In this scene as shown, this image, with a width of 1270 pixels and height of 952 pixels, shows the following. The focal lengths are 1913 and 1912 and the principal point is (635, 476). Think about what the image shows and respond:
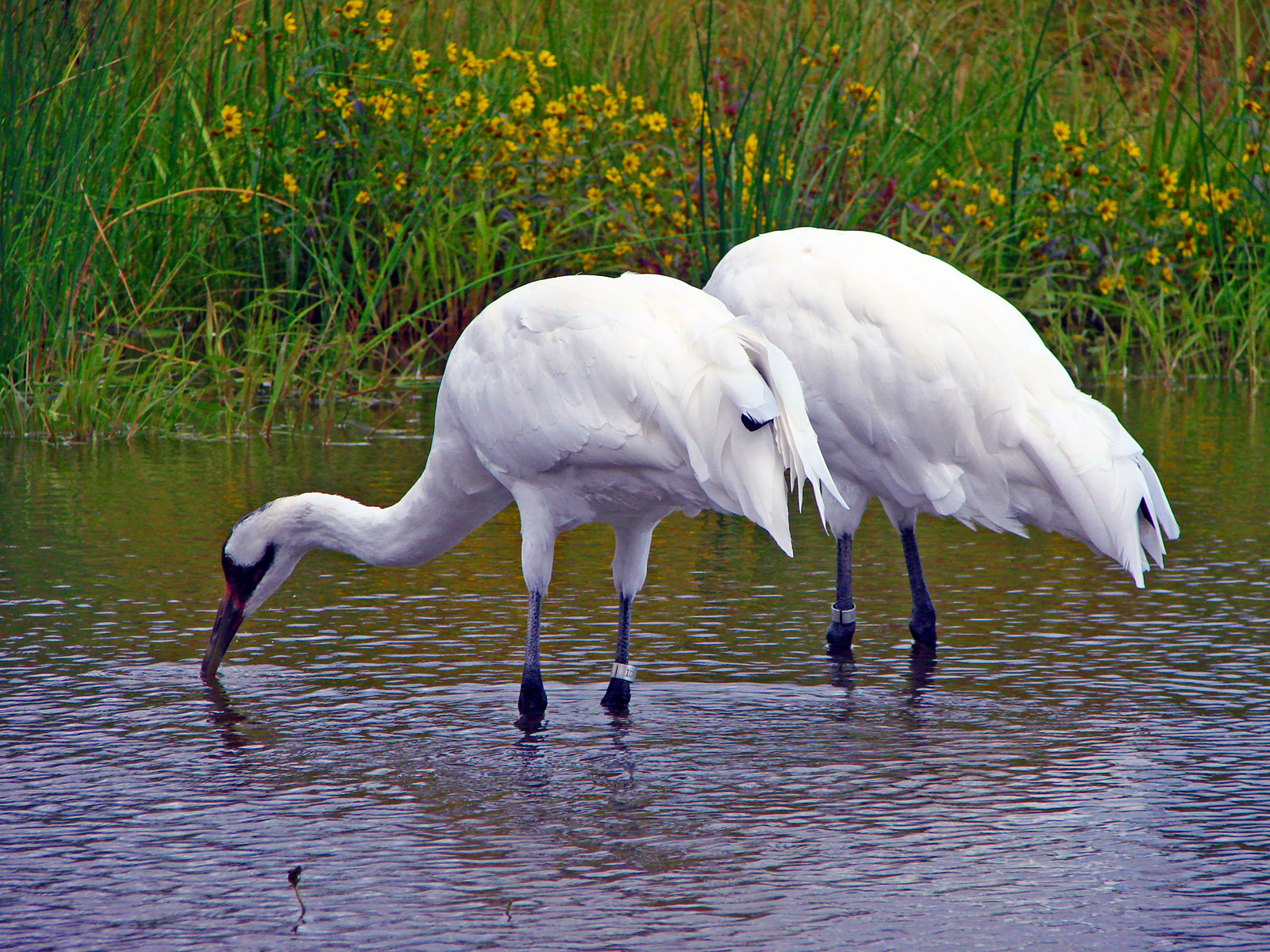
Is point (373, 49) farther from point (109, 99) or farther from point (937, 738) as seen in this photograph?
point (937, 738)

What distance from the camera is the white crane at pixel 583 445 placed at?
421 cm

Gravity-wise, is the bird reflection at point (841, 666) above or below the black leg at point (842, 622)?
below

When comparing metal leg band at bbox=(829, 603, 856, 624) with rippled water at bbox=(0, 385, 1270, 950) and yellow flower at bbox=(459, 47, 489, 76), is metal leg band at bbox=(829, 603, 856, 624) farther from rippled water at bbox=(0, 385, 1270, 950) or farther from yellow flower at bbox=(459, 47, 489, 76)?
yellow flower at bbox=(459, 47, 489, 76)

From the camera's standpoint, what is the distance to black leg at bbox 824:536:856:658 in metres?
5.07

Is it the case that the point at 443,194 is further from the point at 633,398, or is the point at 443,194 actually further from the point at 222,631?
the point at 633,398

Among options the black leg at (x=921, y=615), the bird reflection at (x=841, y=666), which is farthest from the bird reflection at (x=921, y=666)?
the bird reflection at (x=841, y=666)

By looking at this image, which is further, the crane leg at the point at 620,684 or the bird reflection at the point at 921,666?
the bird reflection at the point at 921,666

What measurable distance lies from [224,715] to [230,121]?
217 inches

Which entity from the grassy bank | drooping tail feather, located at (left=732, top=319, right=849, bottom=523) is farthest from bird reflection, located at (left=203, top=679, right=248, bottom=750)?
the grassy bank

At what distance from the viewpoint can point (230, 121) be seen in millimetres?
9367

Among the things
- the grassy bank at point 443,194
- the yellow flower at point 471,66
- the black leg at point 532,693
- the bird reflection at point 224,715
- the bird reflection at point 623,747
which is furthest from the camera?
the yellow flower at point 471,66

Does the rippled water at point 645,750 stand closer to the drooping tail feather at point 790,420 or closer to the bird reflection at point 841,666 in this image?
the bird reflection at point 841,666

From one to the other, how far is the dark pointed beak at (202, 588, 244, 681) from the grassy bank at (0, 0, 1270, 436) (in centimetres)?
353

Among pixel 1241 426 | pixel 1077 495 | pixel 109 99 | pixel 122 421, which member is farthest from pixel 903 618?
pixel 109 99
